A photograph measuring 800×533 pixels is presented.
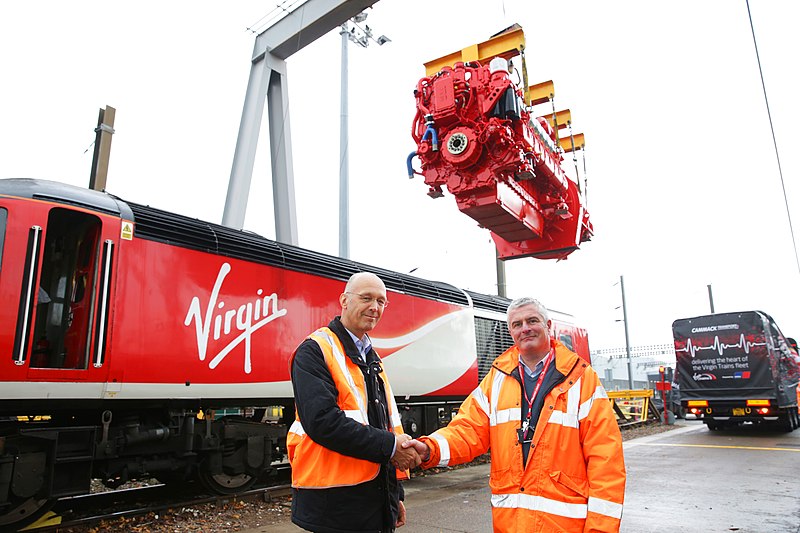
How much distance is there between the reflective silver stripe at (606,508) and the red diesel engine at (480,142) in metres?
4.80

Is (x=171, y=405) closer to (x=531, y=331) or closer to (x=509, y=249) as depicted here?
(x=531, y=331)

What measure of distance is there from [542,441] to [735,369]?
14055 millimetres

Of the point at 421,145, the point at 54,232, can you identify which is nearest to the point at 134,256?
the point at 54,232

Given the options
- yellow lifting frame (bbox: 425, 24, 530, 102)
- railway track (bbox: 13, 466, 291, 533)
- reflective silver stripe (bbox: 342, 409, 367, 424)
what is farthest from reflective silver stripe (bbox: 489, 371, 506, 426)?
yellow lifting frame (bbox: 425, 24, 530, 102)

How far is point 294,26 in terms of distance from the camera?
34.8ft

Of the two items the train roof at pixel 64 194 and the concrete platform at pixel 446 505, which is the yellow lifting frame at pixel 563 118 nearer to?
the concrete platform at pixel 446 505

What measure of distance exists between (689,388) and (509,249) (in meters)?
8.72

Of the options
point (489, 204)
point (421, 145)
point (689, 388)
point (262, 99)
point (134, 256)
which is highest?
point (262, 99)

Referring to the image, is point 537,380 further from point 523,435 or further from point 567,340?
point 567,340

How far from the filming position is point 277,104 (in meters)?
11.7

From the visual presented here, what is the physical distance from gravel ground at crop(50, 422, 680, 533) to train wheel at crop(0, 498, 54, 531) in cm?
33

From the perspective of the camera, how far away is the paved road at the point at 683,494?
525 centimetres

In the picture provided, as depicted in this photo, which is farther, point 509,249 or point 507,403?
point 509,249

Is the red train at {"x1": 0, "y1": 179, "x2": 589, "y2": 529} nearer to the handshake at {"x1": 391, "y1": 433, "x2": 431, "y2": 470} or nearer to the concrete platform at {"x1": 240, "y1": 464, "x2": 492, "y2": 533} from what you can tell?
the concrete platform at {"x1": 240, "y1": 464, "x2": 492, "y2": 533}
